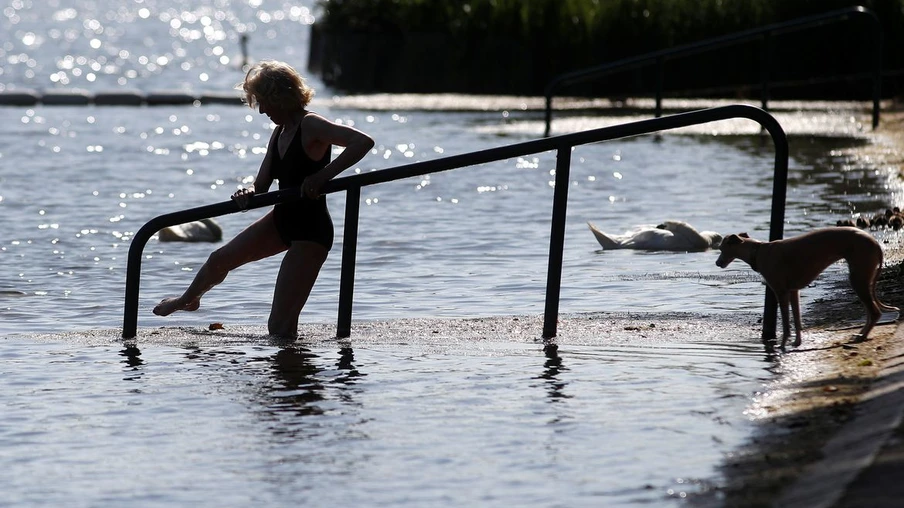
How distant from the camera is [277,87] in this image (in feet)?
25.3

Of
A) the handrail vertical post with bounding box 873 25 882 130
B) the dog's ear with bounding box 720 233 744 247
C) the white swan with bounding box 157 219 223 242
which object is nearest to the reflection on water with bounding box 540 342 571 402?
the dog's ear with bounding box 720 233 744 247

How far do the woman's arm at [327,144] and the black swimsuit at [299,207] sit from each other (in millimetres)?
56

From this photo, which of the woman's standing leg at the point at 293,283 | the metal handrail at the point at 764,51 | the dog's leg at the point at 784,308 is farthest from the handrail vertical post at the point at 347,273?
the metal handrail at the point at 764,51

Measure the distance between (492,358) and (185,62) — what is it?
2243 inches

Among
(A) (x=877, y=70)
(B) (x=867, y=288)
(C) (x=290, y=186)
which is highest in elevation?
(A) (x=877, y=70)

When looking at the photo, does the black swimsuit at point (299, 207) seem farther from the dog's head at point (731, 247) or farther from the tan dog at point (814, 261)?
the tan dog at point (814, 261)

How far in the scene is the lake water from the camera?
5.41m

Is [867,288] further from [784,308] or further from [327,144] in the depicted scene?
[327,144]

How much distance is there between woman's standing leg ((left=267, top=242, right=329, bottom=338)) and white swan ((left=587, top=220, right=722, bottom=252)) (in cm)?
334

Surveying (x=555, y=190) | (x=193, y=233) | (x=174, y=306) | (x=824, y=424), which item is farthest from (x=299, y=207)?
(x=193, y=233)

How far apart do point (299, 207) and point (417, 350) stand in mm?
936

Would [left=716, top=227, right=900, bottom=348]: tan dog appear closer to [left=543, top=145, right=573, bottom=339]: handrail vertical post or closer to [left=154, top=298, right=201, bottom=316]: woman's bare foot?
[left=543, top=145, right=573, bottom=339]: handrail vertical post

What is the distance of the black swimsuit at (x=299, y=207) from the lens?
7.81m

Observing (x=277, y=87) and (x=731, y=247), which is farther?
(x=277, y=87)
